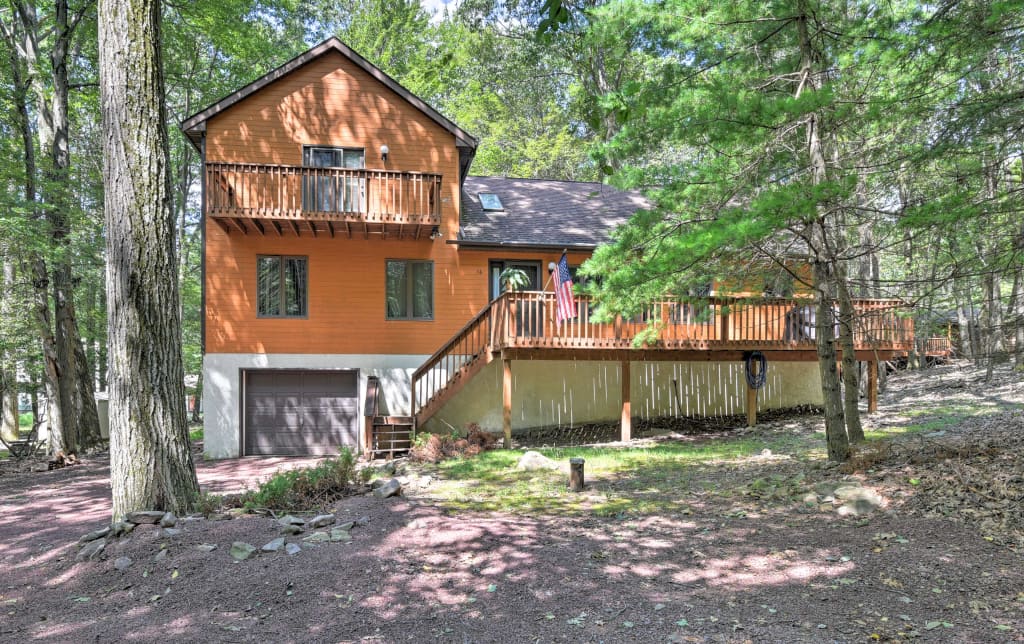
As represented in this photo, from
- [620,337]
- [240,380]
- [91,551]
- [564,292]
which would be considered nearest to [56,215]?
Answer: [240,380]

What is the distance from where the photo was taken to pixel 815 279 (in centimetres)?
875

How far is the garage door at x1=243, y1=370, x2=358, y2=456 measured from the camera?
1409cm

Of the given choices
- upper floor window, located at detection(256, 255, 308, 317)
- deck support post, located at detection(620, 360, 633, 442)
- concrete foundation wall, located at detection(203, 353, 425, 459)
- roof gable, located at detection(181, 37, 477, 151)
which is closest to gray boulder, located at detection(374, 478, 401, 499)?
concrete foundation wall, located at detection(203, 353, 425, 459)

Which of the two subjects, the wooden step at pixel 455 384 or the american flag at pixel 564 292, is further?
the wooden step at pixel 455 384

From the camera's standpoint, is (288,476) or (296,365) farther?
(296,365)

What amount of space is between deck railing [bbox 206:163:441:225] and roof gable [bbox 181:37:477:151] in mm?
1903

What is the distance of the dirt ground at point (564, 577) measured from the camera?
4070mm

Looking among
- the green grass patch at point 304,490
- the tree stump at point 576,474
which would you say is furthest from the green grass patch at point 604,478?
the green grass patch at point 304,490

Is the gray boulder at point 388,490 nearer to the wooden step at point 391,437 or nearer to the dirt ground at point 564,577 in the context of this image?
the dirt ground at point 564,577

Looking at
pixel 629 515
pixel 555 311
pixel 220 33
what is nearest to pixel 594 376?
pixel 555 311

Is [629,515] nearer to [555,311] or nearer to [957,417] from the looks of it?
[555,311]

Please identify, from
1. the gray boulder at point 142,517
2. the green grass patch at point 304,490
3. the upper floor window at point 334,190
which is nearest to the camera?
the gray boulder at point 142,517

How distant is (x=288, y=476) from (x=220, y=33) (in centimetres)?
1478

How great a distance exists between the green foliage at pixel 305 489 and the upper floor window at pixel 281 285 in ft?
21.8
